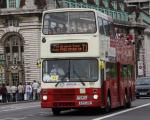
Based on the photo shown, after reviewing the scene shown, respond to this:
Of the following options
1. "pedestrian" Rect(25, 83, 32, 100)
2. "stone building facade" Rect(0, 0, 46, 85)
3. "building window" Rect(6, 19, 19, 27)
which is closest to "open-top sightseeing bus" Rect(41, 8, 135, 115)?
"pedestrian" Rect(25, 83, 32, 100)

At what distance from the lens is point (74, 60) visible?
25.8 m

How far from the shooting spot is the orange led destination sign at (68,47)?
25.8 metres

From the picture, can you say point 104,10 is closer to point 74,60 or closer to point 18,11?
point 18,11

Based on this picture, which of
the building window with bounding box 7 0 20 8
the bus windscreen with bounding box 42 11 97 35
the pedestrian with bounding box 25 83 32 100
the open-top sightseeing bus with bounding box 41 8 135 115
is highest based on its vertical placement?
the building window with bounding box 7 0 20 8

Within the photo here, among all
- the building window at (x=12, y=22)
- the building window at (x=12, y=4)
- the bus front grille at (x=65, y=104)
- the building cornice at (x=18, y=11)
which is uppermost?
the building window at (x=12, y=4)

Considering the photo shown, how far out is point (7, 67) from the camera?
77.1m

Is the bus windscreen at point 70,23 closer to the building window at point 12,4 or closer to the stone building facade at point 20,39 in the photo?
the stone building facade at point 20,39

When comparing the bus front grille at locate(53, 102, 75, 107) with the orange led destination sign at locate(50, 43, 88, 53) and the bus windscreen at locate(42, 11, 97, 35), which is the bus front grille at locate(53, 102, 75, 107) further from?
the bus windscreen at locate(42, 11, 97, 35)

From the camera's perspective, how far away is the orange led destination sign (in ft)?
84.5

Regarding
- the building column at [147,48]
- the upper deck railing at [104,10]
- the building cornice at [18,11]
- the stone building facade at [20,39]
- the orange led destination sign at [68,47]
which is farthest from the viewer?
the building column at [147,48]

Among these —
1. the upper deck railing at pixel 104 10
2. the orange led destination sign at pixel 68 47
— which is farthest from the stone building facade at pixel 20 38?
the orange led destination sign at pixel 68 47

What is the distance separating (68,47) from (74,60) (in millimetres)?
542

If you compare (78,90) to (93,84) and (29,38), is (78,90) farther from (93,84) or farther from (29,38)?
(29,38)

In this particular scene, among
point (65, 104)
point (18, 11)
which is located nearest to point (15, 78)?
point (18, 11)
